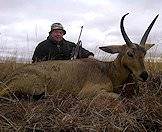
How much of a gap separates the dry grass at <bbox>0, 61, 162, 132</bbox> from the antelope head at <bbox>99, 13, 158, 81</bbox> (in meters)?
1.25

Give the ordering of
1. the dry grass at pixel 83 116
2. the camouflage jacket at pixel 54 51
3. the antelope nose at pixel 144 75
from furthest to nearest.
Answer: the camouflage jacket at pixel 54 51, the antelope nose at pixel 144 75, the dry grass at pixel 83 116

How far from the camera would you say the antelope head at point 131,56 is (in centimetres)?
638

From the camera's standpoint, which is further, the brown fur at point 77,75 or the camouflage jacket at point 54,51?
the camouflage jacket at point 54,51

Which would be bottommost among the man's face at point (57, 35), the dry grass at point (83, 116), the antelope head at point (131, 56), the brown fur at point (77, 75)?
the dry grass at point (83, 116)

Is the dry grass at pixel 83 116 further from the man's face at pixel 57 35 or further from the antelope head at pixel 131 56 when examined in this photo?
the man's face at pixel 57 35

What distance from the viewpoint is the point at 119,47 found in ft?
23.7

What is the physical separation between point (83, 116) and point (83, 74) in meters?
2.68

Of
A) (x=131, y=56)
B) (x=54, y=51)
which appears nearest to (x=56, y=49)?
(x=54, y=51)

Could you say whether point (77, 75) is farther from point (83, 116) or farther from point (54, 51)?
point (83, 116)

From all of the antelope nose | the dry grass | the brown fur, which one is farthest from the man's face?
the dry grass

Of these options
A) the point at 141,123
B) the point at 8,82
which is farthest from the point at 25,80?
the point at 141,123

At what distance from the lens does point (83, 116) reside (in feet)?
13.8

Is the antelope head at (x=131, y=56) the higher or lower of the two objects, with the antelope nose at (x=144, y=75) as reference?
higher

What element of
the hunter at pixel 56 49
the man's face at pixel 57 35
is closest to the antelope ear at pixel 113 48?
the hunter at pixel 56 49
